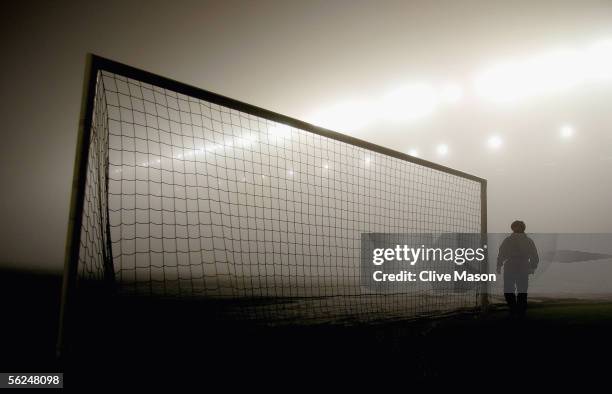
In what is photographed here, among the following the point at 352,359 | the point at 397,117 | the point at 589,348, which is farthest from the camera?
the point at 397,117

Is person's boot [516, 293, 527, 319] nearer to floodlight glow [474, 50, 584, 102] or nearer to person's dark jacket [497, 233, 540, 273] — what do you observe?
person's dark jacket [497, 233, 540, 273]

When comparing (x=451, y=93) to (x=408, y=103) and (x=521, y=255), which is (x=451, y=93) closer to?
(x=408, y=103)

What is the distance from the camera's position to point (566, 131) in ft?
24.9

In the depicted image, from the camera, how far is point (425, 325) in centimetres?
340

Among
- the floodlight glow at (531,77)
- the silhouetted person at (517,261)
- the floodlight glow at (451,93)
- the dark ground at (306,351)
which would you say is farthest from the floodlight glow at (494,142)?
the dark ground at (306,351)

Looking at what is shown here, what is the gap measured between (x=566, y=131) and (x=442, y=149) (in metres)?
2.74

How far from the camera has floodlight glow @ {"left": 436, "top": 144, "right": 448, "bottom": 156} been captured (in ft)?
29.7

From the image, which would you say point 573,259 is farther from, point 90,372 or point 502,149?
point 90,372

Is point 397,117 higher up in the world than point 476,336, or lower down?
higher up

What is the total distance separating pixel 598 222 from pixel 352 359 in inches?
313

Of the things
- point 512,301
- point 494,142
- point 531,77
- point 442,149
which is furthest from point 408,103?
point 512,301

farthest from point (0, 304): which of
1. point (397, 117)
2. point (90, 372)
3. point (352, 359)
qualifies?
point (397, 117)

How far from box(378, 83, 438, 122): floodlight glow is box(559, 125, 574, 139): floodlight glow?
3004 millimetres

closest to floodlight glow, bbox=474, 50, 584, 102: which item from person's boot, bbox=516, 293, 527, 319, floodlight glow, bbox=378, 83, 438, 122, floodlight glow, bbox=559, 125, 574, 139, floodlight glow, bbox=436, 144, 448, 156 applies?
floodlight glow, bbox=559, 125, 574, 139
